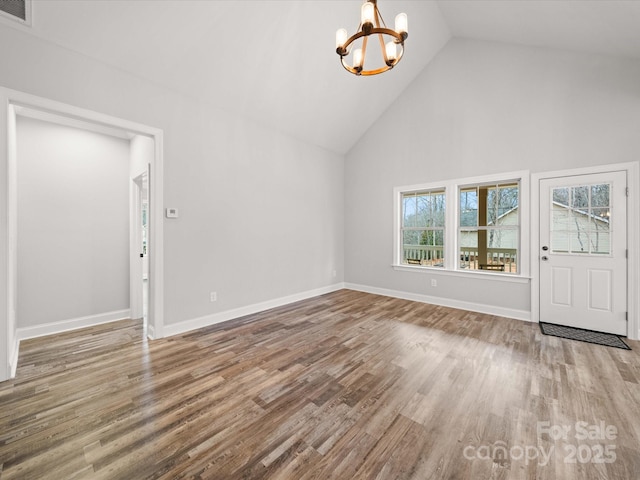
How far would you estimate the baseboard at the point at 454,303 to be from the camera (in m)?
3.95

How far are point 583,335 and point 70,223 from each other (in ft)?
22.4

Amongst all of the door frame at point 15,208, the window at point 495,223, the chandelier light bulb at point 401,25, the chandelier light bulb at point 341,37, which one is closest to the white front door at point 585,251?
the window at point 495,223

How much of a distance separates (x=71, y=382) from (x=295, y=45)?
4.39m

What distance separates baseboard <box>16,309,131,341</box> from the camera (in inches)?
127

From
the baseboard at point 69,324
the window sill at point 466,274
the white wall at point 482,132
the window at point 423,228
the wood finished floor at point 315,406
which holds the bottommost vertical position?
the wood finished floor at point 315,406

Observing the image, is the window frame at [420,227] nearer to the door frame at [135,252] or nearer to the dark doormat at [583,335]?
the dark doormat at [583,335]

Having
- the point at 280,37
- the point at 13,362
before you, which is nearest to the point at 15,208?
the point at 13,362

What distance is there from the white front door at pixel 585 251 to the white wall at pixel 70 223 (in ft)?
20.3

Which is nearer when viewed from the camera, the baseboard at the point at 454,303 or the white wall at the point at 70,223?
the white wall at the point at 70,223

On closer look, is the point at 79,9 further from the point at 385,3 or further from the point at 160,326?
the point at 385,3

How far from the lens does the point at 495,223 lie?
14.2ft

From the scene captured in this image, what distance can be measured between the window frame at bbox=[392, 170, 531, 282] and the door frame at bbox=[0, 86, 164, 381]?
4.00 metres

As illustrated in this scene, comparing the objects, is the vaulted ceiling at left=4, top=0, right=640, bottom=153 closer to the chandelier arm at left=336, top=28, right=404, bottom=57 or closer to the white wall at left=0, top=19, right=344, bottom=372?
the white wall at left=0, top=19, right=344, bottom=372

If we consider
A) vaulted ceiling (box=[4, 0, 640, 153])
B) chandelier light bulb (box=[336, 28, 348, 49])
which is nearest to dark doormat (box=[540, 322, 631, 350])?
vaulted ceiling (box=[4, 0, 640, 153])
